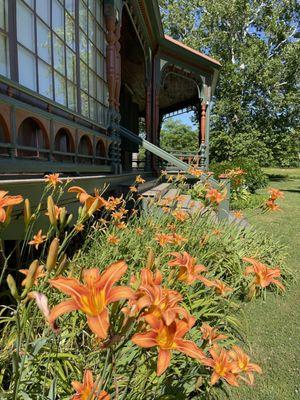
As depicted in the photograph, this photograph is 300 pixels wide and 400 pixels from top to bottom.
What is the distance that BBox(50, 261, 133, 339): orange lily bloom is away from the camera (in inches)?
30.6

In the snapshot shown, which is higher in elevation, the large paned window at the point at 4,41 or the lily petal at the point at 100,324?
the large paned window at the point at 4,41

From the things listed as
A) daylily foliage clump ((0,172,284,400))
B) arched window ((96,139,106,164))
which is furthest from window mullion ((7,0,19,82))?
arched window ((96,139,106,164))

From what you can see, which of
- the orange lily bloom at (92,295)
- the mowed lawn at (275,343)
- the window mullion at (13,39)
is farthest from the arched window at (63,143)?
the orange lily bloom at (92,295)

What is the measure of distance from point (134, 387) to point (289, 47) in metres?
24.5

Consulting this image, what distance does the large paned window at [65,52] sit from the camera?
11.5ft

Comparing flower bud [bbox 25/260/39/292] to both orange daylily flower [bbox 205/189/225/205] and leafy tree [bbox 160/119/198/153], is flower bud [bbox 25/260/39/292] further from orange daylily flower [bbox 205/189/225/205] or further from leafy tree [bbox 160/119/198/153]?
leafy tree [bbox 160/119/198/153]

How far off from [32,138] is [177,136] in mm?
55263

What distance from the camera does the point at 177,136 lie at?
5775 centimetres

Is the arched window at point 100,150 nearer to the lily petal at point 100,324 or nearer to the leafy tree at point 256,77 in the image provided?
the lily petal at point 100,324

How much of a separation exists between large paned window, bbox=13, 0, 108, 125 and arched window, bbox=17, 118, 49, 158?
14.8 inches

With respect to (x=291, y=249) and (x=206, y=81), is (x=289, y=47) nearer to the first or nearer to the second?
(x=206, y=81)

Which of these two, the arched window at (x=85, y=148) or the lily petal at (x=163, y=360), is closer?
the lily petal at (x=163, y=360)

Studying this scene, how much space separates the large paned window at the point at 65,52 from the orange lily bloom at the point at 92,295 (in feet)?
9.99

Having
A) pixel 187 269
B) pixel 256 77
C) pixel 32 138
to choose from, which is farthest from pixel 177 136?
pixel 187 269
